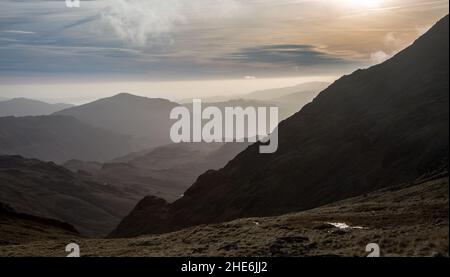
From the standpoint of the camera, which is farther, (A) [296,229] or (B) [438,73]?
(B) [438,73]

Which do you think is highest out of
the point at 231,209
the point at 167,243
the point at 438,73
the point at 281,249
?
the point at 438,73

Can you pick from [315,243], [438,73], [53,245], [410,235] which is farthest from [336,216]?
[438,73]

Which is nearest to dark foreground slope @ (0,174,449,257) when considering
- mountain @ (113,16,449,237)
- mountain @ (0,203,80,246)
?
mountain @ (113,16,449,237)

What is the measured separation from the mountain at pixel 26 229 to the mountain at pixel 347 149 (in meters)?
23.7

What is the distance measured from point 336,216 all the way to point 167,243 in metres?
13.3

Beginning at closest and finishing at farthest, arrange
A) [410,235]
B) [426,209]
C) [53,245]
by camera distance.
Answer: [410,235] < [426,209] < [53,245]

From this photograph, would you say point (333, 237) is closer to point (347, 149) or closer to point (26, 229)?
point (347, 149)

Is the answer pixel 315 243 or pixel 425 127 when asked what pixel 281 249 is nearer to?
pixel 315 243

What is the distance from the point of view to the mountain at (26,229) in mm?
64381

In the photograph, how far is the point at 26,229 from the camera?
7812cm

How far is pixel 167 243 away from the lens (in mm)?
36156

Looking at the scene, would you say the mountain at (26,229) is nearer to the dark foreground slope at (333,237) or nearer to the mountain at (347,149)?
the mountain at (347,149)

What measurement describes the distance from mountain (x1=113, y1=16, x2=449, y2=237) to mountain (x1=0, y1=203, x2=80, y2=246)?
2374 cm

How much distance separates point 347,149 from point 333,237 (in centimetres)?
6324
